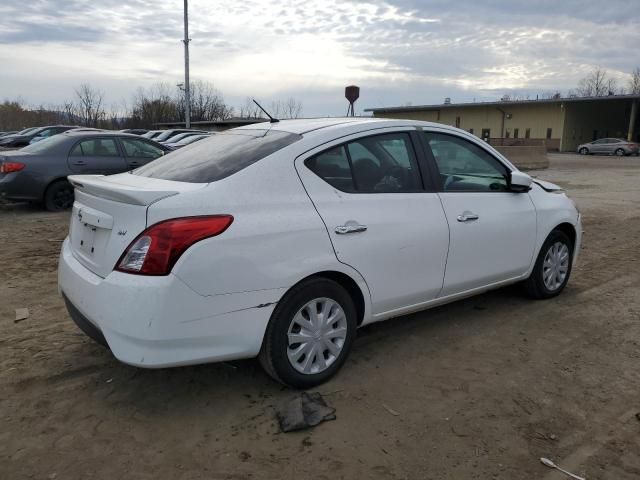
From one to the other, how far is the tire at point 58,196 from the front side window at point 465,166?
792cm

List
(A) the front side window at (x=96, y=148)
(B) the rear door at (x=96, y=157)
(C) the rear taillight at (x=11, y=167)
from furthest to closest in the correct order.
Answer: (A) the front side window at (x=96, y=148) → (B) the rear door at (x=96, y=157) → (C) the rear taillight at (x=11, y=167)

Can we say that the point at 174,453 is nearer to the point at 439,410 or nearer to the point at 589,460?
the point at 439,410

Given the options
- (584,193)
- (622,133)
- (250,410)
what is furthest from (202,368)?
(622,133)

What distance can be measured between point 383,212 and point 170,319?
1557 millimetres

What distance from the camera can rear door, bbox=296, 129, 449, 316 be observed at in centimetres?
340

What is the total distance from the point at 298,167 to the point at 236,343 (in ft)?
3.68

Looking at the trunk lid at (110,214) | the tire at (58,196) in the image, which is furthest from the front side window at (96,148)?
the trunk lid at (110,214)

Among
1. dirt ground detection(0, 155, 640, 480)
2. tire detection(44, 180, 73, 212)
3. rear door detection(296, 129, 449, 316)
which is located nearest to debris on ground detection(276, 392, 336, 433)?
dirt ground detection(0, 155, 640, 480)

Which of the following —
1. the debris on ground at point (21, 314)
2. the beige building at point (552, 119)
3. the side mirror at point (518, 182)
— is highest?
the beige building at point (552, 119)

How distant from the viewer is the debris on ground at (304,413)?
9.95 ft

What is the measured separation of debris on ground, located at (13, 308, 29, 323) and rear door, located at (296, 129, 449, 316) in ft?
9.48

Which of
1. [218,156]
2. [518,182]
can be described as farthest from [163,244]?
[518,182]

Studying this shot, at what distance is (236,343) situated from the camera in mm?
3051

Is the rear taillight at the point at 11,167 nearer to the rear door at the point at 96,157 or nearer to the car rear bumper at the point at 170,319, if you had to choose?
the rear door at the point at 96,157
